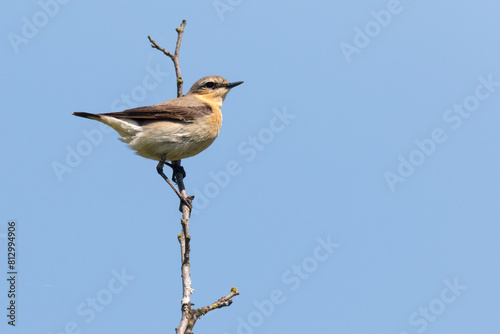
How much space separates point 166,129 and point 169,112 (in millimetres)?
431

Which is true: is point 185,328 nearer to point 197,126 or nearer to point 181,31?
point 197,126

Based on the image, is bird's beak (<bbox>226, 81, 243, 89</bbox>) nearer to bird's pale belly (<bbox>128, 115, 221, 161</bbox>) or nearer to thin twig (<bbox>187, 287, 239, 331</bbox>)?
bird's pale belly (<bbox>128, 115, 221, 161</bbox>)

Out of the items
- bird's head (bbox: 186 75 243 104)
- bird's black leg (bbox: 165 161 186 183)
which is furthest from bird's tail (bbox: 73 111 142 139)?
bird's head (bbox: 186 75 243 104)

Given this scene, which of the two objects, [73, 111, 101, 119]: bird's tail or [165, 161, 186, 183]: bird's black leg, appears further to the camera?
[165, 161, 186, 183]: bird's black leg

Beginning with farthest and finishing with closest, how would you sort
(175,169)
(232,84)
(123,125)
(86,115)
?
(232,84) → (175,169) → (123,125) → (86,115)

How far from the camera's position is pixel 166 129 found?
9078 millimetres

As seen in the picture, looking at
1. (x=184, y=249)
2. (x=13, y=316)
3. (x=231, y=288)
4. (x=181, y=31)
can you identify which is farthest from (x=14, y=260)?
(x=181, y=31)

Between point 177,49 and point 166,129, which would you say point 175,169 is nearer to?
point 166,129

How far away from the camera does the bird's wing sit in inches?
362

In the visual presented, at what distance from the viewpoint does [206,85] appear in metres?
10.7

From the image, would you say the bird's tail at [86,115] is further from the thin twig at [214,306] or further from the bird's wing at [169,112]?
the thin twig at [214,306]

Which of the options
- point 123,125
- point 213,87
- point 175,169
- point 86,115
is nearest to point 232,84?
point 213,87

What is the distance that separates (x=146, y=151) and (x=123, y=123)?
1.98 feet

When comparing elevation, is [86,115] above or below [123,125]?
above
